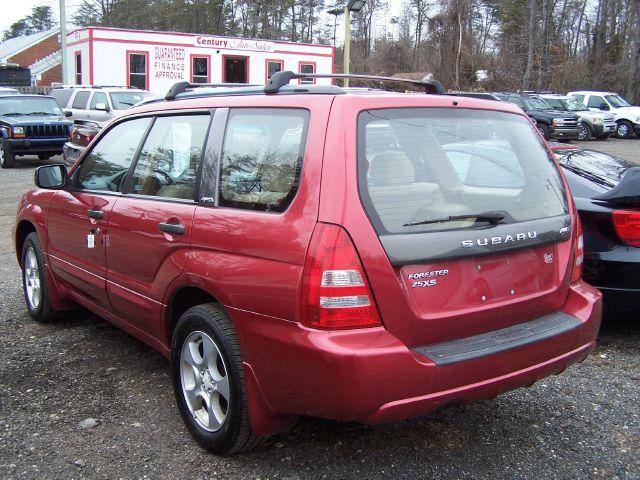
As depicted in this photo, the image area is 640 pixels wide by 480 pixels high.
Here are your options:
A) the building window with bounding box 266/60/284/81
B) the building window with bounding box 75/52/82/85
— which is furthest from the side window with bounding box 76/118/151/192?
the building window with bounding box 266/60/284/81

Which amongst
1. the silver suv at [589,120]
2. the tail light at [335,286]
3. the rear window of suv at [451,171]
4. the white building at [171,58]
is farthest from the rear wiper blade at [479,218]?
the white building at [171,58]

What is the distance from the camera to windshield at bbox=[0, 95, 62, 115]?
16938 millimetres

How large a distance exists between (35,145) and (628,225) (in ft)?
50.3

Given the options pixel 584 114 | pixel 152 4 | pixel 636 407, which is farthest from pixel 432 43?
pixel 636 407

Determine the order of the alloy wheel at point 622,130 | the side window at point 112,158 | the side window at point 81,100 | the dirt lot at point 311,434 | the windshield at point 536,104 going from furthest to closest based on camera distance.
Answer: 1. the alloy wheel at point 622,130
2. the windshield at point 536,104
3. the side window at point 81,100
4. the side window at point 112,158
5. the dirt lot at point 311,434

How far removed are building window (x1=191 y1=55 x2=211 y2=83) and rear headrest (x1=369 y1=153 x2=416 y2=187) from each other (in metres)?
29.4

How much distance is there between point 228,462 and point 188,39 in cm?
2956

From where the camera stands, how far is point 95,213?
3.92m

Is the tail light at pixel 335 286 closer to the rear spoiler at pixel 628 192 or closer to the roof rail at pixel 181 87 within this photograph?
the roof rail at pixel 181 87

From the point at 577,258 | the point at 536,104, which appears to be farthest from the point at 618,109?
the point at 577,258

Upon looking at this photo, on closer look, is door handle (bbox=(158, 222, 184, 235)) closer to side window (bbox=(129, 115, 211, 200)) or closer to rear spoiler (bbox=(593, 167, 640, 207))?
side window (bbox=(129, 115, 211, 200))

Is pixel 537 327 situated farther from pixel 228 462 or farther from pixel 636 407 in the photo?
pixel 228 462

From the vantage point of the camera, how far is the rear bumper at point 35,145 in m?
16.1

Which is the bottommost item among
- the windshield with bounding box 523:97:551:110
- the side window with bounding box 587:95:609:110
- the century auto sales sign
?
the windshield with bounding box 523:97:551:110
